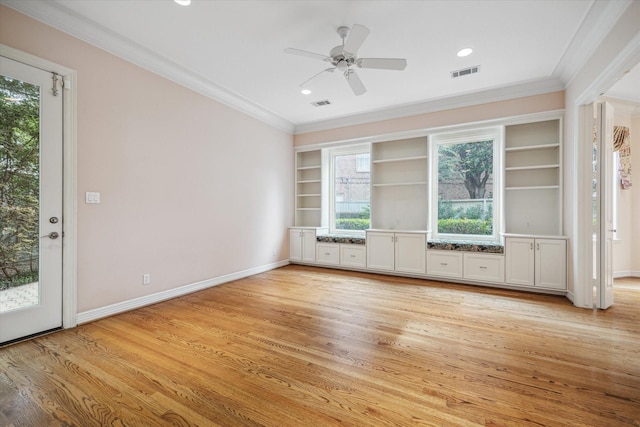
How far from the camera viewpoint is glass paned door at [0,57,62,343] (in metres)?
2.42

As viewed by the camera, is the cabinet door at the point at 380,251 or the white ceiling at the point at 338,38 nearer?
the white ceiling at the point at 338,38

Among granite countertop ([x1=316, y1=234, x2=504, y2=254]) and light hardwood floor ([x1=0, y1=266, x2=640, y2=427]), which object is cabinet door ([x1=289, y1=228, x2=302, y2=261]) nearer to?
granite countertop ([x1=316, y1=234, x2=504, y2=254])

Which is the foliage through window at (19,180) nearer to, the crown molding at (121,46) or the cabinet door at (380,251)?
the crown molding at (121,46)

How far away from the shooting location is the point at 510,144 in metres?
4.49

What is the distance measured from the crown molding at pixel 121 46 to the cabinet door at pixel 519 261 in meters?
4.75

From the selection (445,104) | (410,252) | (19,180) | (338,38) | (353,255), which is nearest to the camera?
(19,180)

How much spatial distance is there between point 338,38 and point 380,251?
350 cm

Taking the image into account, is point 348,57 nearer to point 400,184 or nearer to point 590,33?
point 590,33

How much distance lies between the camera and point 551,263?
3922mm

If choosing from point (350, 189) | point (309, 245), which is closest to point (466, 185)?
point (350, 189)

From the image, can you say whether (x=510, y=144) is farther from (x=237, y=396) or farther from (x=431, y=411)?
(x=237, y=396)

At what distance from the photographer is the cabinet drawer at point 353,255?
5406 mm

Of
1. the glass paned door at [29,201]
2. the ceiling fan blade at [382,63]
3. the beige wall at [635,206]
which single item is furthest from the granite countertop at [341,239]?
the beige wall at [635,206]

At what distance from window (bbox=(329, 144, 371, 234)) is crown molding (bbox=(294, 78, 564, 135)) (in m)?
0.59
